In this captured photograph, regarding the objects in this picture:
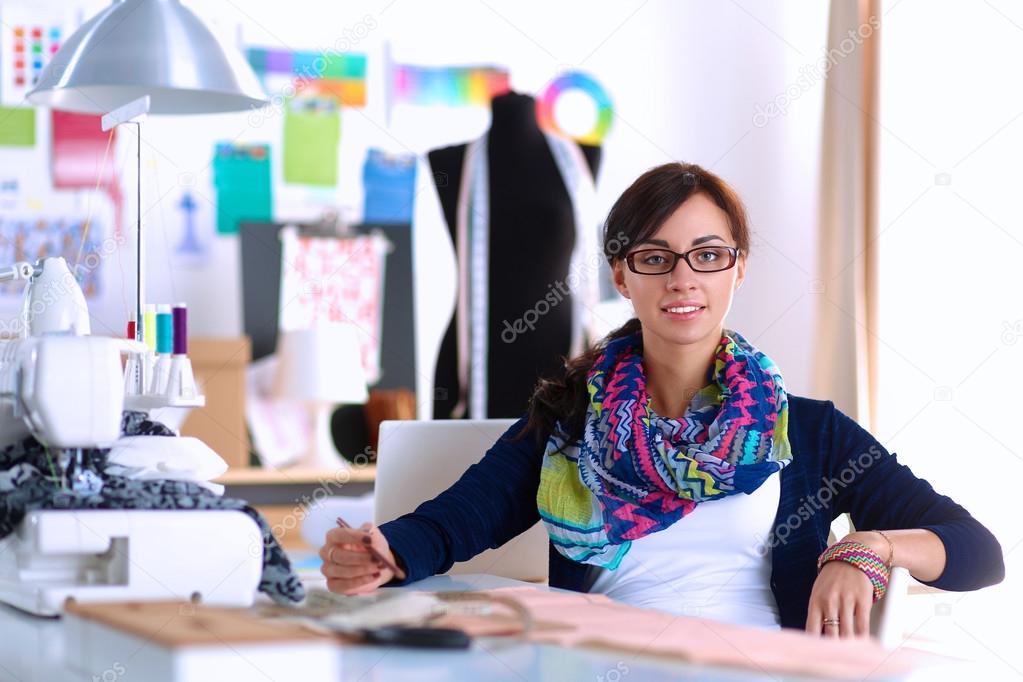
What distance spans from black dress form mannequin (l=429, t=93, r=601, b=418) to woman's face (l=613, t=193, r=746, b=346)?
2418mm

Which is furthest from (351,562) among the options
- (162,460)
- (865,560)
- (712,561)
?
(865,560)

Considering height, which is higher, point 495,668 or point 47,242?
point 47,242

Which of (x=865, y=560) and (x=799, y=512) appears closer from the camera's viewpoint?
(x=865, y=560)

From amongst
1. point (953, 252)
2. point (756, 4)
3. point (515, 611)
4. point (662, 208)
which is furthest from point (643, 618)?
point (756, 4)

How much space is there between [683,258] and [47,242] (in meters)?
3.00

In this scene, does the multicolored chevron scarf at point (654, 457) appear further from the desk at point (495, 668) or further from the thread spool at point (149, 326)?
the desk at point (495, 668)

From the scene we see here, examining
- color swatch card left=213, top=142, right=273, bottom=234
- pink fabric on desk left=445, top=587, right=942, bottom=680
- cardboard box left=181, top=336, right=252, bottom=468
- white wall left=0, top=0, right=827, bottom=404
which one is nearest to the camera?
pink fabric on desk left=445, top=587, right=942, bottom=680

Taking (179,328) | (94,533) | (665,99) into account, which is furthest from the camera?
(665,99)

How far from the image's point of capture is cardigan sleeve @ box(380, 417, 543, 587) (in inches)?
67.1

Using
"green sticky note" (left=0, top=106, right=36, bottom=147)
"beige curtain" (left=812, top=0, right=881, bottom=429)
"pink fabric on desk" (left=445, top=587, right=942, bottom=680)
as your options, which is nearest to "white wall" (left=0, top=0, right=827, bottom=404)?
"beige curtain" (left=812, top=0, right=881, bottom=429)

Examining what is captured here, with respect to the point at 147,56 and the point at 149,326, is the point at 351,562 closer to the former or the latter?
the point at 149,326

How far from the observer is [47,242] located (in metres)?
4.22

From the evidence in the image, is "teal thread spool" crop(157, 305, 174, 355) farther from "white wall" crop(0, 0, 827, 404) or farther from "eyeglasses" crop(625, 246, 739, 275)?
"white wall" crop(0, 0, 827, 404)

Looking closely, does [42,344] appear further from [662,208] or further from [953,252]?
[953,252]
